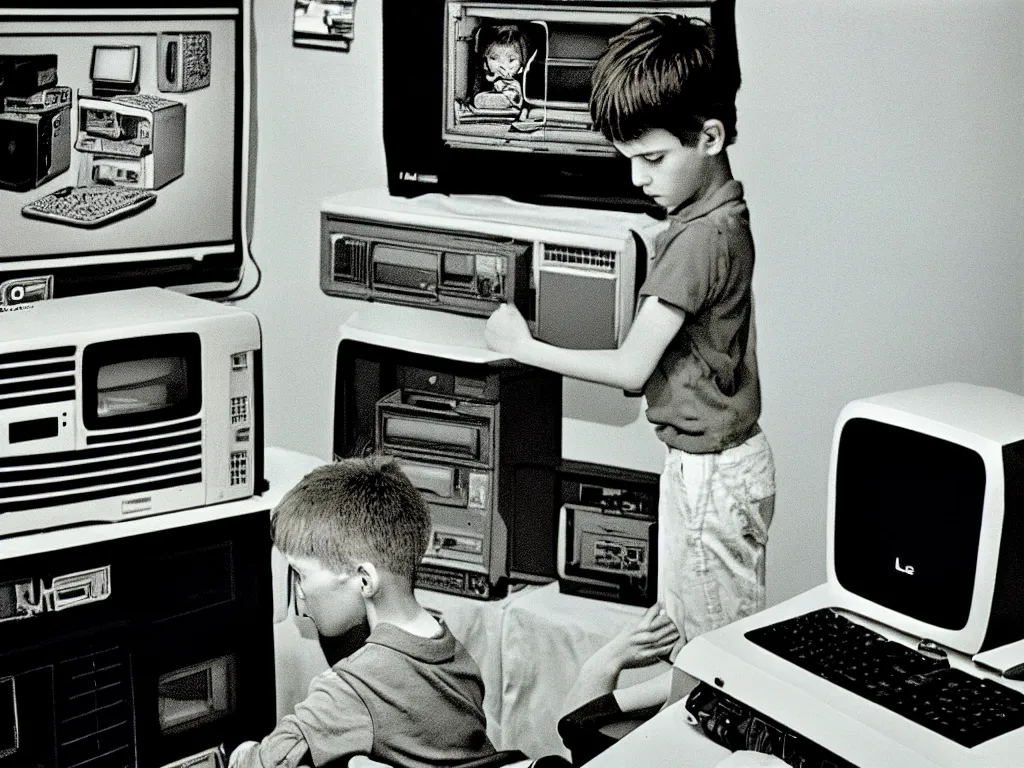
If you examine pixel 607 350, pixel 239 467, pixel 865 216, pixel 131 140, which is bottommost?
pixel 239 467

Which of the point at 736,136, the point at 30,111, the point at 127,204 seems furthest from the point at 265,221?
the point at 736,136

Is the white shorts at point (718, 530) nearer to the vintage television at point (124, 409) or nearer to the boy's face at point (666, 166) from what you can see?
the boy's face at point (666, 166)

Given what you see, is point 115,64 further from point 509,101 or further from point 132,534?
point 132,534

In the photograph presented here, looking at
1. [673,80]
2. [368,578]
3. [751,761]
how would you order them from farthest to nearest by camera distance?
[673,80] < [368,578] < [751,761]

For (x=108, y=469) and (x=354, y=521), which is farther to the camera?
(x=108, y=469)

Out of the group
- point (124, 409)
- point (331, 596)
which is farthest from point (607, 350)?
point (124, 409)

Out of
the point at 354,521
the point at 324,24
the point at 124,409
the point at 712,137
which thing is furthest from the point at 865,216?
the point at 124,409

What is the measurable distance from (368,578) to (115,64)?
3.87ft

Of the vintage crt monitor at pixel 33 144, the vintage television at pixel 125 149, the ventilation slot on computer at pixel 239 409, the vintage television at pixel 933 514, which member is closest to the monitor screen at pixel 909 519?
the vintage television at pixel 933 514

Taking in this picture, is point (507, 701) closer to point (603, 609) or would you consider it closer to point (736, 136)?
point (603, 609)

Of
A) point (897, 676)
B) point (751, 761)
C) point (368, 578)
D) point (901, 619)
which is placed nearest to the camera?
point (751, 761)

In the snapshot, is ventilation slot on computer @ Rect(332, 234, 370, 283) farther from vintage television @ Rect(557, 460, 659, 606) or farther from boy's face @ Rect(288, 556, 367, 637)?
boy's face @ Rect(288, 556, 367, 637)

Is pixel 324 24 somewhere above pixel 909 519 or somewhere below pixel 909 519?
above

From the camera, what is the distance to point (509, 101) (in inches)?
92.9
